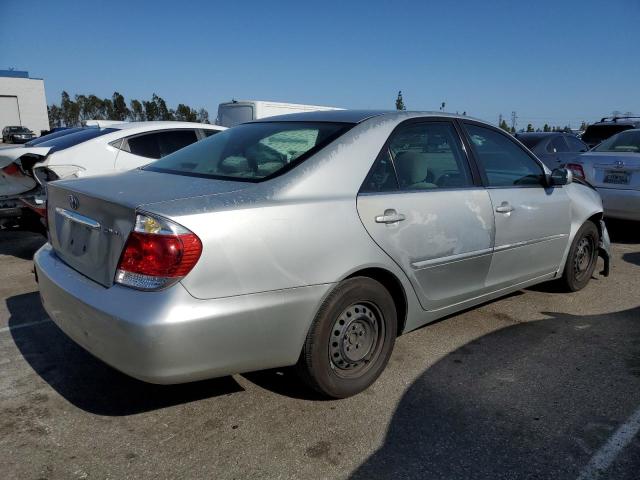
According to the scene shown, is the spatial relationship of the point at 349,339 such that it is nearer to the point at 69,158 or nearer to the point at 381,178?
the point at 381,178

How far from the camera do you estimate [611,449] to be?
2438 millimetres

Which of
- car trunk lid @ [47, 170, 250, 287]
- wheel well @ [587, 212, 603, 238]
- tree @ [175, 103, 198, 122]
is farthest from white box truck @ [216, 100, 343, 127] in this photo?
tree @ [175, 103, 198, 122]

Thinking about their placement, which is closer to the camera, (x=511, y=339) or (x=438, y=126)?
(x=438, y=126)

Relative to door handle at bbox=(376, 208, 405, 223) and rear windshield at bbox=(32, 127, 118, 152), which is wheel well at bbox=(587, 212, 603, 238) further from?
rear windshield at bbox=(32, 127, 118, 152)

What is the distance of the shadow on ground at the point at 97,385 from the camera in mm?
2828

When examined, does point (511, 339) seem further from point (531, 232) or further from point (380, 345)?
point (380, 345)

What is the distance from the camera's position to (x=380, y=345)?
302 centimetres

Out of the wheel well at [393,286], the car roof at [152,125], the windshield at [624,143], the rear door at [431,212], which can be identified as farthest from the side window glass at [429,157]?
the windshield at [624,143]

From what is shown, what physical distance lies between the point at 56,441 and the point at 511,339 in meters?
2.97

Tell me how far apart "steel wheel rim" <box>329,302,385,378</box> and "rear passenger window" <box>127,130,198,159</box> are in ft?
14.6

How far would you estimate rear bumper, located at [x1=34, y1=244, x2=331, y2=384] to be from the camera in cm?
218

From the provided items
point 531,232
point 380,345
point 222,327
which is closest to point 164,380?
point 222,327

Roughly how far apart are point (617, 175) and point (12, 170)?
24.1 ft

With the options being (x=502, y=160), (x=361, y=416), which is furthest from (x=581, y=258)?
(x=361, y=416)
